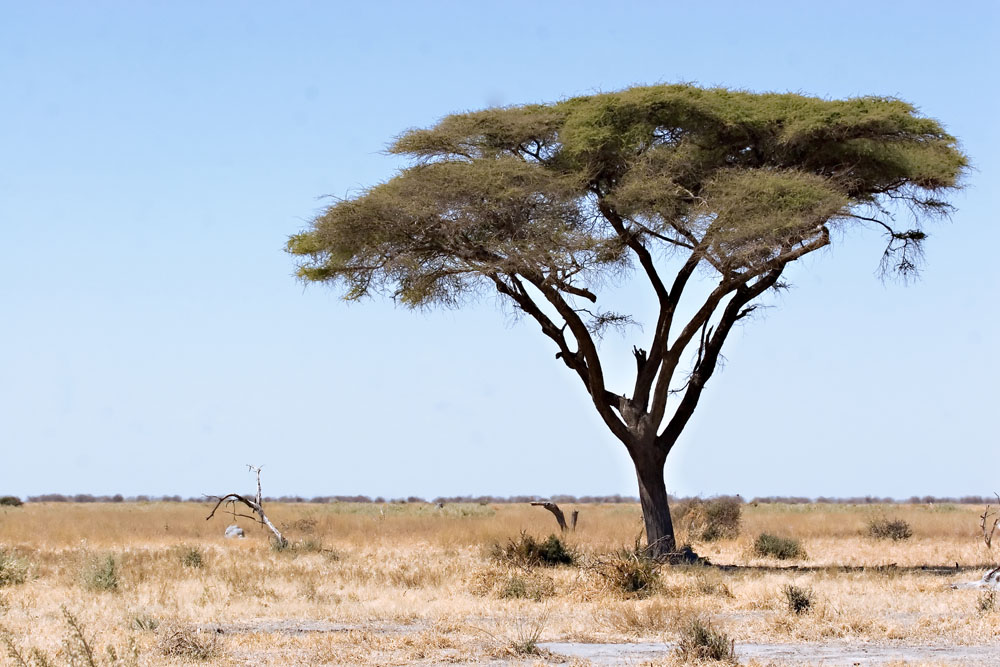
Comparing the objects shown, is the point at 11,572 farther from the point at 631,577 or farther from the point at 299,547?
the point at 631,577

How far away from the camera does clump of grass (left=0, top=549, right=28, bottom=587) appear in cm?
1869

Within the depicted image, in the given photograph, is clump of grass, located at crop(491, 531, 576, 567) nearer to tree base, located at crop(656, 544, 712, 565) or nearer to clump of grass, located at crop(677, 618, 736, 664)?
tree base, located at crop(656, 544, 712, 565)

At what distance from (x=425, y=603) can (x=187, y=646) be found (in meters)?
5.27

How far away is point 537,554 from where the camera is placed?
73.1 feet

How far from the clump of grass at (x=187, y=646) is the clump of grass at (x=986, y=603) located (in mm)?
8791

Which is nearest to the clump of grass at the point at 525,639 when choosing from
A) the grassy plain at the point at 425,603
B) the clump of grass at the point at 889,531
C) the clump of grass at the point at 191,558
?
the grassy plain at the point at 425,603

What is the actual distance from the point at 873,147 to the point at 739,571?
323 inches

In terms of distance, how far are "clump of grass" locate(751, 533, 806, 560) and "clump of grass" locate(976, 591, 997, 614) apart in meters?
10.6

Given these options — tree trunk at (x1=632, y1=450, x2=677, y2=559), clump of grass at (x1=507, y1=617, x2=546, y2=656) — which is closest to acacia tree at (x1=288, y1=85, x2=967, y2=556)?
tree trunk at (x1=632, y1=450, x2=677, y2=559)

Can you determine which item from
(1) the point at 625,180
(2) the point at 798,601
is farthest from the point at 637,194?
(2) the point at 798,601

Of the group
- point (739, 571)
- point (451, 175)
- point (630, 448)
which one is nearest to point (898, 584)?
point (739, 571)

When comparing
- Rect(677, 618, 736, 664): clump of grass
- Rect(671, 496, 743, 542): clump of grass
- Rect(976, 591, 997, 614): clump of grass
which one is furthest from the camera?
Rect(671, 496, 743, 542): clump of grass

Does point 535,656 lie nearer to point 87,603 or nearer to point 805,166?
point 87,603

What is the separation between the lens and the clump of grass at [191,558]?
22281mm
